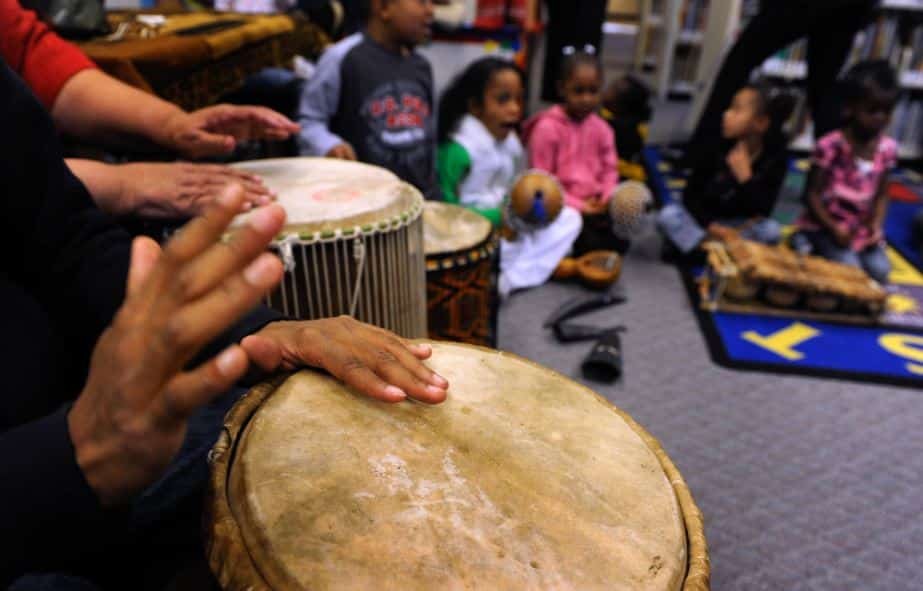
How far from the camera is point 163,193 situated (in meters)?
1.15

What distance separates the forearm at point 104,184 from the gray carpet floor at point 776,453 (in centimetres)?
147

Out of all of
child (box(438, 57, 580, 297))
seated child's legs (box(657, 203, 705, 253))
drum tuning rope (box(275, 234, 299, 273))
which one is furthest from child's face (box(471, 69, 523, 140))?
drum tuning rope (box(275, 234, 299, 273))

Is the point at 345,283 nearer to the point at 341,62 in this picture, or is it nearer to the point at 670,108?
the point at 341,62

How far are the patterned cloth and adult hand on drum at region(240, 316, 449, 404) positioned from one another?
9.61 feet

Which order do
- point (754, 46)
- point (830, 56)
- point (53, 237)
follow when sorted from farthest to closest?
point (830, 56) → point (754, 46) → point (53, 237)

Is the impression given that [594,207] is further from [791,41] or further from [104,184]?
[104,184]

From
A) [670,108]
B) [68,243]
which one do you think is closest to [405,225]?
[68,243]

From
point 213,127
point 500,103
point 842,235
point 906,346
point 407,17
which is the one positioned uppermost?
point 407,17

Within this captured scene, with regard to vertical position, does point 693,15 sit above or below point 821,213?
above

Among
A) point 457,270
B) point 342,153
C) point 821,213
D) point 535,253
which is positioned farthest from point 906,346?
point 342,153

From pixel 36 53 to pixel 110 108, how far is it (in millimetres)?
194

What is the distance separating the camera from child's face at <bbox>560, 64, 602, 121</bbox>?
9.79 ft

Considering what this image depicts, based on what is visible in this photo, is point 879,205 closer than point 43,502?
No

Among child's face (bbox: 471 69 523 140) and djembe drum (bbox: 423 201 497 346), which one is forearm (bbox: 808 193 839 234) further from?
djembe drum (bbox: 423 201 497 346)
